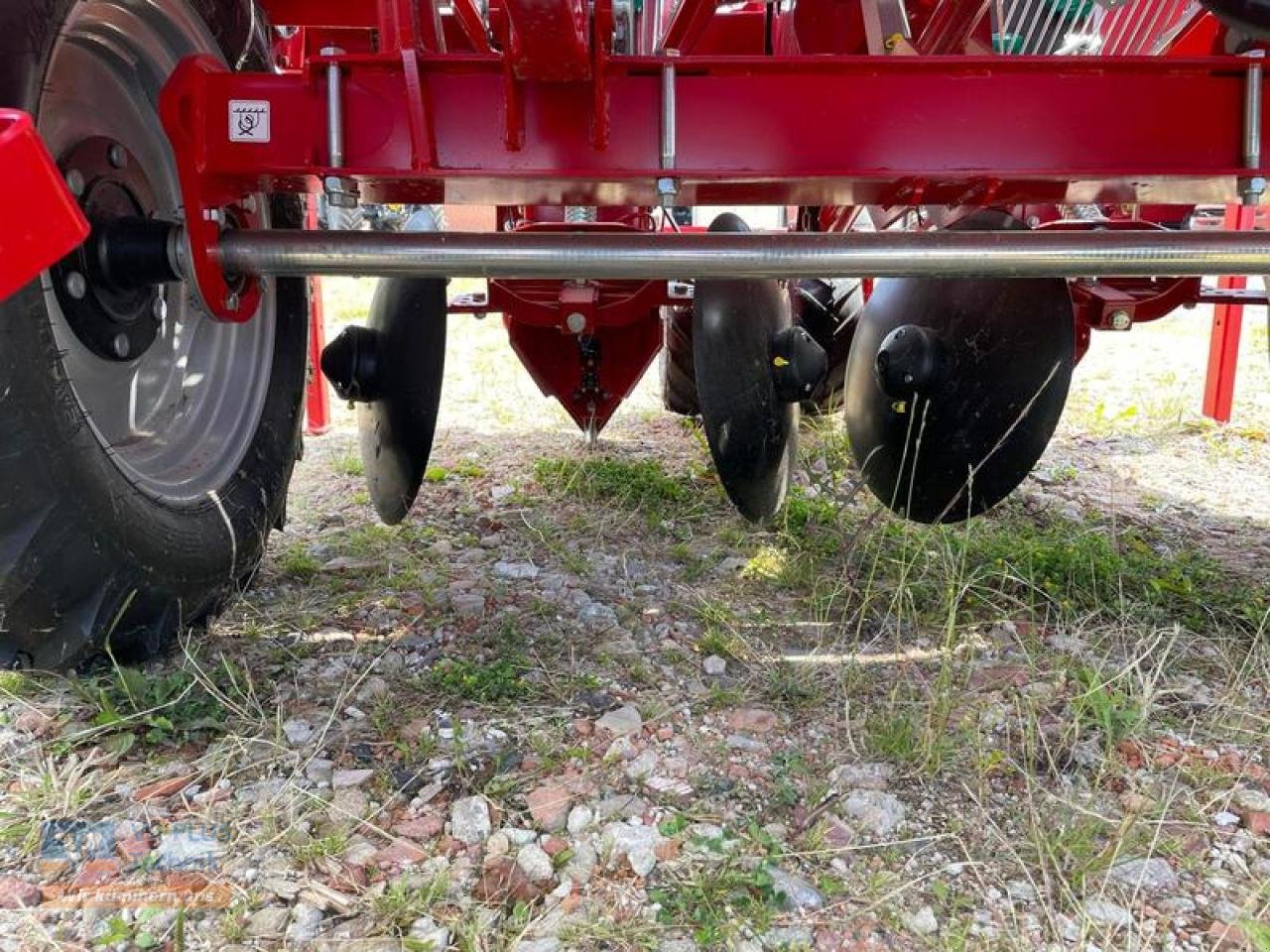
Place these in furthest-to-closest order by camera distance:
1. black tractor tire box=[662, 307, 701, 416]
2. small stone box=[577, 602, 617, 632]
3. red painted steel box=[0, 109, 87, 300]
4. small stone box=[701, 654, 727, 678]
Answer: black tractor tire box=[662, 307, 701, 416]
small stone box=[577, 602, 617, 632]
small stone box=[701, 654, 727, 678]
red painted steel box=[0, 109, 87, 300]

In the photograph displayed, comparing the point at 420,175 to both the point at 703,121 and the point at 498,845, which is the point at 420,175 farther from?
the point at 498,845

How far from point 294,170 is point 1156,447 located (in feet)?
11.7

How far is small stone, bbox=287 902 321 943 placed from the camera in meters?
1.22

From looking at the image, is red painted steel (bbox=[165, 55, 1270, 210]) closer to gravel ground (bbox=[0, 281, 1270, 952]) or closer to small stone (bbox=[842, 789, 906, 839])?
gravel ground (bbox=[0, 281, 1270, 952])

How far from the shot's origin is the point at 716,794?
1.52m

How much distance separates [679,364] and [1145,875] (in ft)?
8.19

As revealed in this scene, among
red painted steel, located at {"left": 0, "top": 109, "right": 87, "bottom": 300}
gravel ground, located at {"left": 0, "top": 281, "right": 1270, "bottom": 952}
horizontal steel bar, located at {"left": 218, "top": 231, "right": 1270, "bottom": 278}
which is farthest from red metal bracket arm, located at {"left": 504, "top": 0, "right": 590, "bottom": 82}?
gravel ground, located at {"left": 0, "top": 281, "right": 1270, "bottom": 952}

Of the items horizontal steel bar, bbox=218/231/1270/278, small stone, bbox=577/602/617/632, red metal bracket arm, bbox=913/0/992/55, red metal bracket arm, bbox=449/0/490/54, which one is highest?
red metal bracket arm, bbox=913/0/992/55

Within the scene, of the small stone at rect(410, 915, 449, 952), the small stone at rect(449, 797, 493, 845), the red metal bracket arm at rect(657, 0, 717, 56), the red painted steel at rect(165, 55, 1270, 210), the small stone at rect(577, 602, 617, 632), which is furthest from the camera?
the small stone at rect(577, 602, 617, 632)

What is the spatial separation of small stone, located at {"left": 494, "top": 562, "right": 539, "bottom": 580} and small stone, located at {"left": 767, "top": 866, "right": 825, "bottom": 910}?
1.20m

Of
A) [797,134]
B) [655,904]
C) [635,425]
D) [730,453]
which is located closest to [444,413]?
[635,425]

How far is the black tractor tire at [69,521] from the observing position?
1.31m

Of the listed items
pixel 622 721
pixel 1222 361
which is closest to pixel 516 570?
pixel 622 721

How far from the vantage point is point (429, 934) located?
1.23 metres
